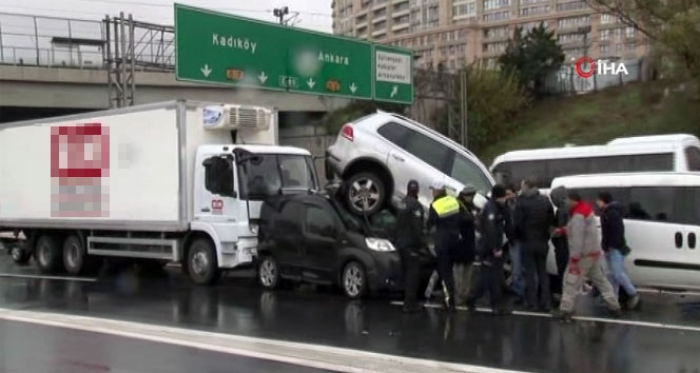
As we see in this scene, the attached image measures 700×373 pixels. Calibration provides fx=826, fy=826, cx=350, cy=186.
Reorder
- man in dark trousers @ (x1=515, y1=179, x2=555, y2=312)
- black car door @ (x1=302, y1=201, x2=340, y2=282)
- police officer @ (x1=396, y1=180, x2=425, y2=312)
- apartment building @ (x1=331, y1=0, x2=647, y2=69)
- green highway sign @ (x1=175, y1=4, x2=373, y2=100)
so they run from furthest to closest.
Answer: apartment building @ (x1=331, y1=0, x2=647, y2=69), green highway sign @ (x1=175, y1=4, x2=373, y2=100), black car door @ (x1=302, y1=201, x2=340, y2=282), police officer @ (x1=396, y1=180, x2=425, y2=312), man in dark trousers @ (x1=515, y1=179, x2=555, y2=312)

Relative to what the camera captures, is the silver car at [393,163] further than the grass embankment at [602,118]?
No

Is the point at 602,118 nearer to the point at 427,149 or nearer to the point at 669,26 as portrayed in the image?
the point at 669,26

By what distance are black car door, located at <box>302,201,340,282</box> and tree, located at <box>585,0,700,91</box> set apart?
907 inches

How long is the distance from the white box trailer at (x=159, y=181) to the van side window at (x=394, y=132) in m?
2.15

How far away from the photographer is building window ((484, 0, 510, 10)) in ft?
396

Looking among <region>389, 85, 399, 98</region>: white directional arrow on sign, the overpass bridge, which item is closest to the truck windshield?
<region>389, 85, 399, 98</region>: white directional arrow on sign

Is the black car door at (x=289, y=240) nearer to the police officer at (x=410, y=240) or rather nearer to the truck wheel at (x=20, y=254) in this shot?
the police officer at (x=410, y=240)

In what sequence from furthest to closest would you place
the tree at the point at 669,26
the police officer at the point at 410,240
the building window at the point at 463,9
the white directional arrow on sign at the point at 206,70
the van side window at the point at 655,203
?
the building window at the point at 463,9 → the tree at the point at 669,26 → the white directional arrow on sign at the point at 206,70 → the van side window at the point at 655,203 → the police officer at the point at 410,240

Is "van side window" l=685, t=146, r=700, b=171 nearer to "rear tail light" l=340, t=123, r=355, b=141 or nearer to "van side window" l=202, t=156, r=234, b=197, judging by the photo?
"rear tail light" l=340, t=123, r=355, b=141

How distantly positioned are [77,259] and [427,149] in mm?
7999

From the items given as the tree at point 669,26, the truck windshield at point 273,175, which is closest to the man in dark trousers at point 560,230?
the truck windshield at point 273,175

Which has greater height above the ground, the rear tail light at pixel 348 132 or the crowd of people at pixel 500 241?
the rear tail light at pixel 348 132

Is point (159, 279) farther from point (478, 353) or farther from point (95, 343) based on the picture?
point (478, 353)

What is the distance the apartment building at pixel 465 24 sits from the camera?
109m
